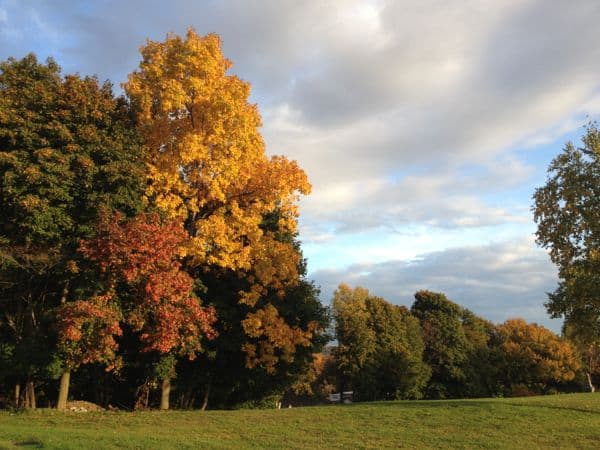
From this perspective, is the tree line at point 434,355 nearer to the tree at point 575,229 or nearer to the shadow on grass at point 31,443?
the tree at point 575,229

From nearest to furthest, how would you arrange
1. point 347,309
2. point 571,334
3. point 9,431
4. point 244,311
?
1. point 9,431
2. point 571,334
3. point 244,311
4. point 347,309

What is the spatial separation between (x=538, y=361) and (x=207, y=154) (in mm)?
60643

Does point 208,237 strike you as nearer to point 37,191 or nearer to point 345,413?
point 37,191

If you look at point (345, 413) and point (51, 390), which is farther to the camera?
point (51, 390)

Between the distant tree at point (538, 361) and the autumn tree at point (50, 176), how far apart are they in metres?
60.9

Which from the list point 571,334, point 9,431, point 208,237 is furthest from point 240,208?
point 571,334

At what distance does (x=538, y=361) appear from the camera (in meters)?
66.6

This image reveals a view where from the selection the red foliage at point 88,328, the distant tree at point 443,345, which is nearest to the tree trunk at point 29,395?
the red foliage at point 88,328

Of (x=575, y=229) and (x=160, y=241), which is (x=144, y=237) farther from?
(x=575, y=229)

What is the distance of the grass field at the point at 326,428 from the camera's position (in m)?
12.3

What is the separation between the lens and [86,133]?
59.4ft

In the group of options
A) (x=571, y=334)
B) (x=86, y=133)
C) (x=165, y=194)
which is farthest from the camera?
(x=571, y=334)

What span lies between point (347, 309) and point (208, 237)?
128 feet

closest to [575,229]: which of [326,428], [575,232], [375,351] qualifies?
[575,232]
